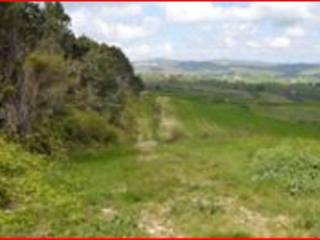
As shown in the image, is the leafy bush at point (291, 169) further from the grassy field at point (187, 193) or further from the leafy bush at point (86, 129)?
the leafy bush at point (86, 129)

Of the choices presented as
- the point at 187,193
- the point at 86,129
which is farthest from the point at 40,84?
the point at 187,193

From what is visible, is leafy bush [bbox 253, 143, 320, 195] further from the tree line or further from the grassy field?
the tree line

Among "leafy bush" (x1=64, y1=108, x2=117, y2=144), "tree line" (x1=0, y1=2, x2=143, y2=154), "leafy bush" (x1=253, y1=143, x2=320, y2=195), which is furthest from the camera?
"leafy bush" (x1=64, y1=108, x2=117, y2=144)

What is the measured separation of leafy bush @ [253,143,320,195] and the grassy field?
0.10 ft

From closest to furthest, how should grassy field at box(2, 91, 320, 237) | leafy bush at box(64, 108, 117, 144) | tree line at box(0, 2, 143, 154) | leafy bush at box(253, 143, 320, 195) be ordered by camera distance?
grassy field at box(2, 91, 320, 237) → leafy bush at box(253, 143, 320, 195) → tree line at box(0, 2, 143, 154) → leafy bush at box(64, 108, 117, 144)

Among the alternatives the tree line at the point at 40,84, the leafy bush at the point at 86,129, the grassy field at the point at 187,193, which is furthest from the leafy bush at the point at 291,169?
the leafy bush at the point at 86,129

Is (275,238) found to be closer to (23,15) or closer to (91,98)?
(23,15)

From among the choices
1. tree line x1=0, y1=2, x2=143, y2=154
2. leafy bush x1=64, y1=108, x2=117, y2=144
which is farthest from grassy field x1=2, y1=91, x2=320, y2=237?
leafy bush x1=64, y1=108, x2=117, y2=144

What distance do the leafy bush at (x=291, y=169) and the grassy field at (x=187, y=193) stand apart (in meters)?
0.03

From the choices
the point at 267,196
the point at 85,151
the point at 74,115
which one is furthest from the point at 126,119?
the point at 267,196

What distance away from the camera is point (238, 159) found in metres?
26.6

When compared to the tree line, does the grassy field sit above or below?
below

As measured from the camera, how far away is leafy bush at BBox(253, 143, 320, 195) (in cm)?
2084

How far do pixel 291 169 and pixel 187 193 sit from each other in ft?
15.4
